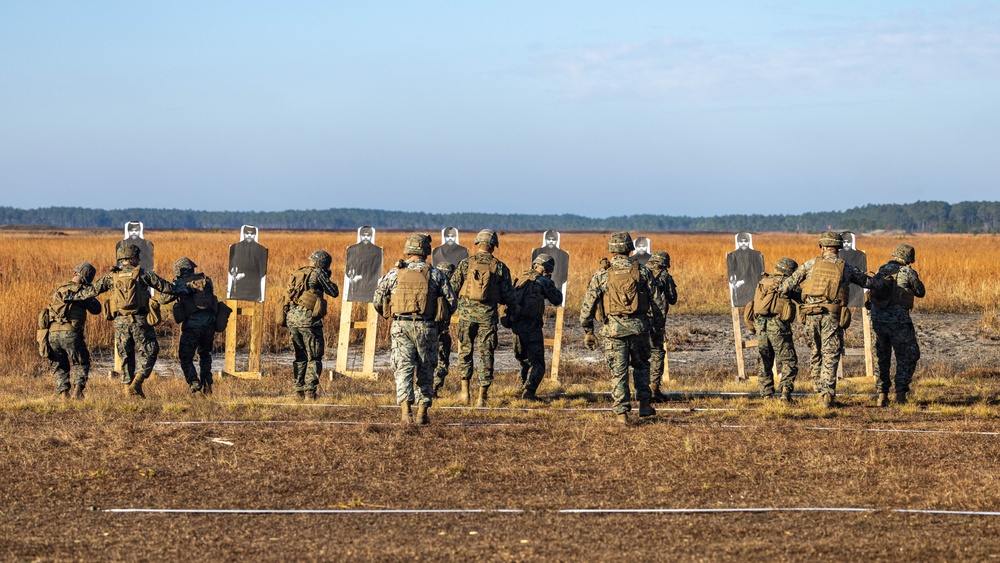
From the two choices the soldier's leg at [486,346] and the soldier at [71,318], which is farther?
the soldier's leg at [486,346]

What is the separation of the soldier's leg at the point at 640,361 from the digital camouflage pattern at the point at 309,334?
12.5 ft

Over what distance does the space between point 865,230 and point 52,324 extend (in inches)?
6314

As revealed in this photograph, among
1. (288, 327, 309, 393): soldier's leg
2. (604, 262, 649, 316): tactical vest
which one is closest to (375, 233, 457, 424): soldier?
(604, 262, 649, 316): tactical vest

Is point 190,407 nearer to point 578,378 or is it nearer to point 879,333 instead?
point 578,378

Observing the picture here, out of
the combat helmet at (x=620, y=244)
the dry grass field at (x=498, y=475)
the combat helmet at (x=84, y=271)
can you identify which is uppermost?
the combat helmet at (x=620, y=244)

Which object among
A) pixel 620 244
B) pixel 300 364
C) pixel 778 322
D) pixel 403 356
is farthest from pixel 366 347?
pixel 778 322

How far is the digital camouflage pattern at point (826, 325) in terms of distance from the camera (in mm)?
13359

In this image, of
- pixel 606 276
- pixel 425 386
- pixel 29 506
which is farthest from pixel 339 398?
pixel 29 506

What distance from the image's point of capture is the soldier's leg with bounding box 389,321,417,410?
11.9 m

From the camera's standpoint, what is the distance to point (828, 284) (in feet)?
43.5

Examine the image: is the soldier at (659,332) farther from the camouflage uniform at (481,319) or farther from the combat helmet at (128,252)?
the combat helmet at (128,252)

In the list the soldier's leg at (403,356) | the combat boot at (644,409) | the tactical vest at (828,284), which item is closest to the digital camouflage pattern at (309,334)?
the soldier's leg at (403,356)

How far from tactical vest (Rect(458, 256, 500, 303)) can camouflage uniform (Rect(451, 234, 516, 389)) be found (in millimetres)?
39

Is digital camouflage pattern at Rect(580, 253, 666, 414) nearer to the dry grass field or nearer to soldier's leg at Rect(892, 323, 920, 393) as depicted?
the dry grass field
